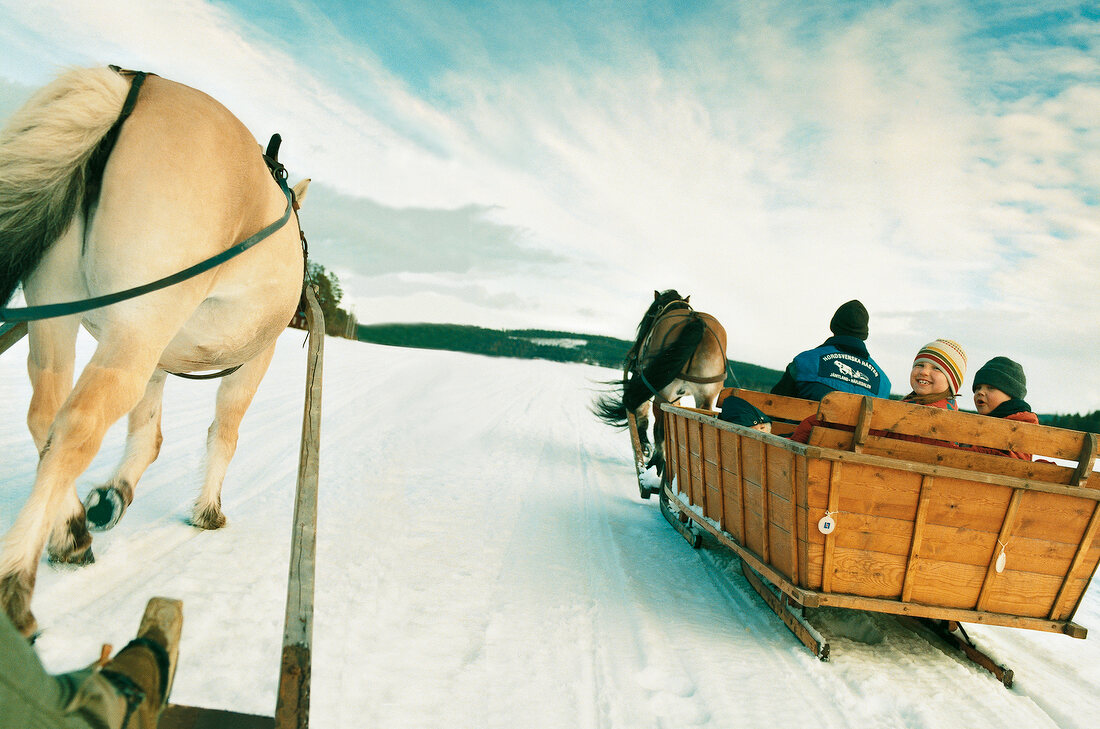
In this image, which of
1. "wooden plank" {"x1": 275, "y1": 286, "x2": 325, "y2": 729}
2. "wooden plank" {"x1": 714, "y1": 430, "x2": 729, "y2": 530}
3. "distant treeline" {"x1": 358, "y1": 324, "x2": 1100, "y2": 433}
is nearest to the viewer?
"wooden plank" {"x1": 275, "y1": 286, "x2": 325, "y2": 729}

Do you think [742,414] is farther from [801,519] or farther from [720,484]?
[801,519]

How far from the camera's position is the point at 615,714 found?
1998 millimetres

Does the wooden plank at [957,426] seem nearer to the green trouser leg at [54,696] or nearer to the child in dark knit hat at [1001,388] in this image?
the child in dark knit hat at [1001,388]

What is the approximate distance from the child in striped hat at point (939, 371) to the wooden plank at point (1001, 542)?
0.97 metres

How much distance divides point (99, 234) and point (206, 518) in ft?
6.25

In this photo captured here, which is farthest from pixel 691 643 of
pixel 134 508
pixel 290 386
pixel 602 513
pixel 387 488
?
pixel 290 386

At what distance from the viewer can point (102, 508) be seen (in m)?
2.87

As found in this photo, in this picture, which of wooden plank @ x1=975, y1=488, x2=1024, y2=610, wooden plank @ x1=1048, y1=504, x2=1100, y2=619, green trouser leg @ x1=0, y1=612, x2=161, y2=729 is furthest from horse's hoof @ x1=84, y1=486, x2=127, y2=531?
wooden plank @ x1=1048, y1=504, x2=1100, y2=619

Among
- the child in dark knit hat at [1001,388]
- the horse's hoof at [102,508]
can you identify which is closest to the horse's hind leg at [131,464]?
the horse's hoof at [102,508]

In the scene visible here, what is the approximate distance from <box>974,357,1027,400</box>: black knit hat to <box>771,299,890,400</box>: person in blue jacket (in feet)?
2.00

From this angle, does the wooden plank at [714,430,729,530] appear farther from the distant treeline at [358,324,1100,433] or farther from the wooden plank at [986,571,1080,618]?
the distant treeline at [358,324,1100,433]

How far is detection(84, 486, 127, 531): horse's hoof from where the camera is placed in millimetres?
2855

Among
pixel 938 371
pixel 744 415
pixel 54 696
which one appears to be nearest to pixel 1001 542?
pixel 938 371

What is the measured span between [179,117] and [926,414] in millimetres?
3213
